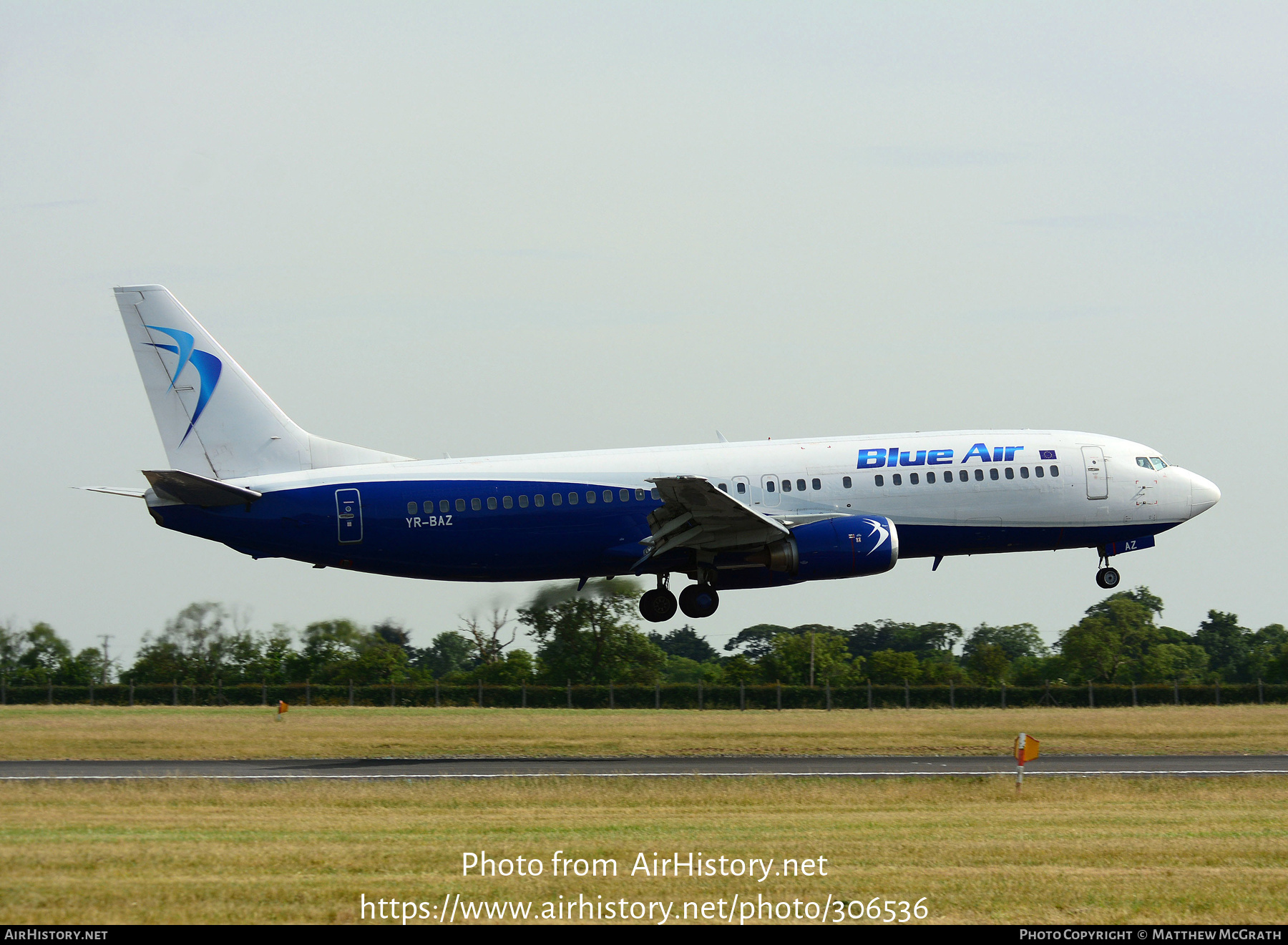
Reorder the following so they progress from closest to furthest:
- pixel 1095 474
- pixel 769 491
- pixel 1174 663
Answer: pixel 769 491
pixel 1095 474
pixel 1174 663

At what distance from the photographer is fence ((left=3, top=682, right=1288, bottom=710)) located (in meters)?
64.4

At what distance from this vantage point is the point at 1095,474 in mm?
43562

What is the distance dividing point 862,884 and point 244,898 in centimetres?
796

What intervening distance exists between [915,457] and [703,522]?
6499 millimetres

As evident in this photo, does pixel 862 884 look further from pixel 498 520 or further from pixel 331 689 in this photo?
pixel 331 689

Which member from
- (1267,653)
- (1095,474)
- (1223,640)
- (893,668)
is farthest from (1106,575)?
(1223,640)

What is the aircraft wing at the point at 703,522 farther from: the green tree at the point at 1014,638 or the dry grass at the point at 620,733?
the green tree at the point at 1014,638

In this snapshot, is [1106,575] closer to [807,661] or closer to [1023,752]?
[1023,752]

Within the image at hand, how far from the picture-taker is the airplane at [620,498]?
4088cm

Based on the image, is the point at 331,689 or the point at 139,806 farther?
the point at 331,689

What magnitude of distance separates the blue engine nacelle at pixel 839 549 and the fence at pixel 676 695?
23211mm

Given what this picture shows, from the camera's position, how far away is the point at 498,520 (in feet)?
135

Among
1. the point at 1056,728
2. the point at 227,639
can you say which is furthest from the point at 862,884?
the point at 227,639
